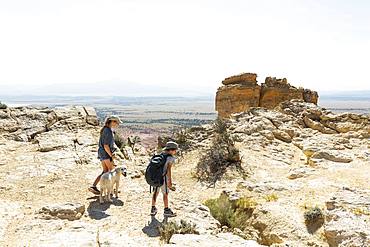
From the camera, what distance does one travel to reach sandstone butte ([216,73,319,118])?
30438 mm

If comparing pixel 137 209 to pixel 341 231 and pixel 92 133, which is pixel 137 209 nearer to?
pixel 341 231

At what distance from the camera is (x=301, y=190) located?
1250 cm

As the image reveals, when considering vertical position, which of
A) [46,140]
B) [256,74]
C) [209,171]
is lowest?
[209,171]

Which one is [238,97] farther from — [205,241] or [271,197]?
[205,241]

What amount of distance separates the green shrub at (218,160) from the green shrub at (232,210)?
3.29 meters

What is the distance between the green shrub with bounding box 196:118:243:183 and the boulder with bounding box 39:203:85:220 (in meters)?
6.92

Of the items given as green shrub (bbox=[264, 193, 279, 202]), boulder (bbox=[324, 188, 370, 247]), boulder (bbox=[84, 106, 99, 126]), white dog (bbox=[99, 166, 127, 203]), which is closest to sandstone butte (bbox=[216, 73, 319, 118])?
boulder (bbox=[84, 106, 99, 126])

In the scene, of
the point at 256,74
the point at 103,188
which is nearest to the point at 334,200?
the point at 103,188

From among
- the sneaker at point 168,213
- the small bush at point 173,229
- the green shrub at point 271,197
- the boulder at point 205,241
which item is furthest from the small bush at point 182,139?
the boulder at point 205,241

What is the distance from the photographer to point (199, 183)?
49.2ft

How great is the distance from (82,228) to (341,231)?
5.85 metres

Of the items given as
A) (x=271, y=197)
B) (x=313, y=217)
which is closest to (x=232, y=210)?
(x=271, y=197)

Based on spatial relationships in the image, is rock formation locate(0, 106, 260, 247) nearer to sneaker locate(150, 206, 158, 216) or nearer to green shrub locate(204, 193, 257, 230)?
sneaker locate(150, 206, 158, 216)

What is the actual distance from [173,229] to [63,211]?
293cm
